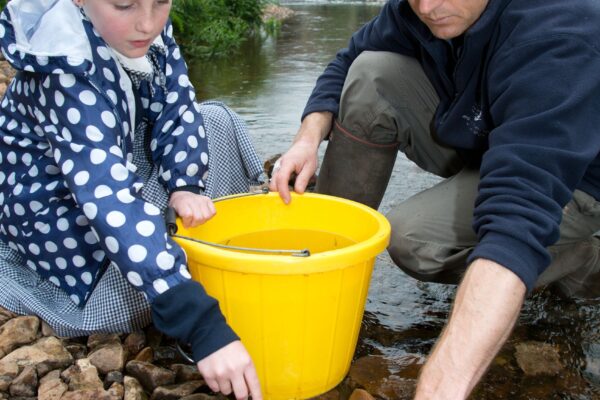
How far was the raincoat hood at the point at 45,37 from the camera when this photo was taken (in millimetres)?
1377

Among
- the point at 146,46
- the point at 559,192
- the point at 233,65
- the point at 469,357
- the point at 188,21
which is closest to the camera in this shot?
the point at 469,357

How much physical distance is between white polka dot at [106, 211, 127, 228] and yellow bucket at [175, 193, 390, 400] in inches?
Answer: 5.2

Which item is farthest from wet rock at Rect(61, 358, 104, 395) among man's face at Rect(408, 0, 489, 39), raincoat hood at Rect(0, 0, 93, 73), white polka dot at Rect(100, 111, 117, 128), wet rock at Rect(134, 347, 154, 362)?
man's face at Rect(408, 0, 489, 39)

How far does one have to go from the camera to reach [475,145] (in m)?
1.67

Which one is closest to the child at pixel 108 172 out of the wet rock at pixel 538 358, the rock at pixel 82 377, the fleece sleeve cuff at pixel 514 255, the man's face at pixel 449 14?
the rock at pixel 82 377

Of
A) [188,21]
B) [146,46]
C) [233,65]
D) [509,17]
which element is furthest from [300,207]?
[188,21]

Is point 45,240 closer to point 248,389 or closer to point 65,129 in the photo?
point 65,129

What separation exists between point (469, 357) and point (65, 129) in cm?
91

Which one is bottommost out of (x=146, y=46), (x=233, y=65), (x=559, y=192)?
(x=233, y=65)

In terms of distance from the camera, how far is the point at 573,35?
1298mm

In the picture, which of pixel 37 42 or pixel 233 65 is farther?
pixel 233 65

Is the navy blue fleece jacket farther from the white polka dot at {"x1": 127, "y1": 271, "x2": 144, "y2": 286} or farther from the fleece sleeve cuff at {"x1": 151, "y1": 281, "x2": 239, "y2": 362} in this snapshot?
the white polka dot at {"x1": 127, "y1": 271, "x2": 144, "y2": 286}

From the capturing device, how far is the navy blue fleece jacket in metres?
1.18

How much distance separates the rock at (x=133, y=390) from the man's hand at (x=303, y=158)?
55cm
